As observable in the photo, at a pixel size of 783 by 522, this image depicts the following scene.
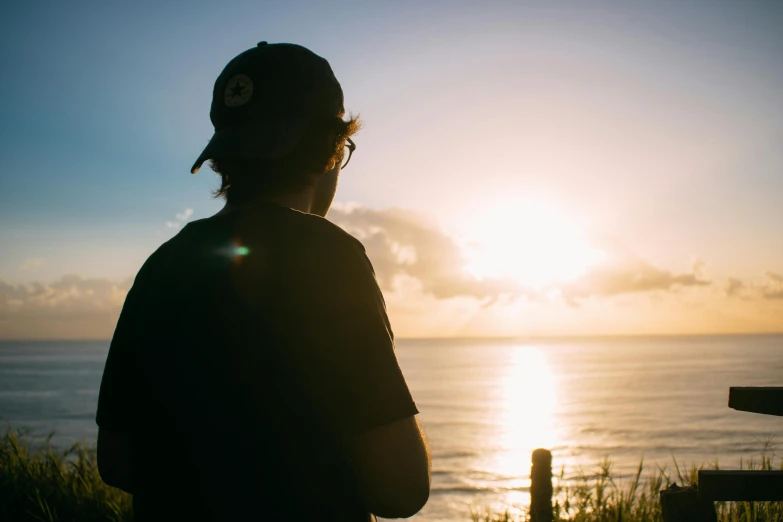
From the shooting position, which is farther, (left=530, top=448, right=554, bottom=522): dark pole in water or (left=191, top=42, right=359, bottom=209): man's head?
(left=530, top=448, right=554, bottom=522): dark pole in water

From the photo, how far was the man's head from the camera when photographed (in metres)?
1.59

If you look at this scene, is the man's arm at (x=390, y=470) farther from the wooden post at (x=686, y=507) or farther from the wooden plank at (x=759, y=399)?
the wooden post at (x=686, y=507)

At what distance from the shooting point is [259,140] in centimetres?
160

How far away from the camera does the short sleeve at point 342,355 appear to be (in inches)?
50.8

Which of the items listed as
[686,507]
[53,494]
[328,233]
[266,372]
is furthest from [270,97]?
[53,494]

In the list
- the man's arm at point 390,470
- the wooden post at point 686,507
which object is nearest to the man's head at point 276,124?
the man's arm at point 390,470

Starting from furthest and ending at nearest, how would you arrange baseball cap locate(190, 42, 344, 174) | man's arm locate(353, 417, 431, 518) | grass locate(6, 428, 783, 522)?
grass locate(6, 428, 783, 522)
baseball cap locate(190, 42, 344, 174)
man's arm locate(353, 417, 431, 518)

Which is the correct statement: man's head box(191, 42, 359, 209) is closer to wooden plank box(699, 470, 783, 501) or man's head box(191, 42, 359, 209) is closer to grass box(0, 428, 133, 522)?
wooden plank box(699, 470, 783, 501)

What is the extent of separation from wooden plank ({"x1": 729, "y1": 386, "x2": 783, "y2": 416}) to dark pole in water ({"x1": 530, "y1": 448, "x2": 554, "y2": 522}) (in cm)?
325

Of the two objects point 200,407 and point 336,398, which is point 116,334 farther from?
point 336,398

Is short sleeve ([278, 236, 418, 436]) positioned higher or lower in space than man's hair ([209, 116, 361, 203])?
lower

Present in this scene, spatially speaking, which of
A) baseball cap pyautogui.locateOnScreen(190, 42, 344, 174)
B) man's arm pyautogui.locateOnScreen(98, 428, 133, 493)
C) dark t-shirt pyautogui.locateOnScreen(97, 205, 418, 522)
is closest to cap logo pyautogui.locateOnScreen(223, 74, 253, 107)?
baseball cap pyautogui.locateOnScreen(190, 42, 344, 174)

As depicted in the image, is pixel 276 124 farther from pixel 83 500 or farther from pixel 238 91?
pixel 83 500

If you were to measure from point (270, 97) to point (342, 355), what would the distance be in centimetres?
78
